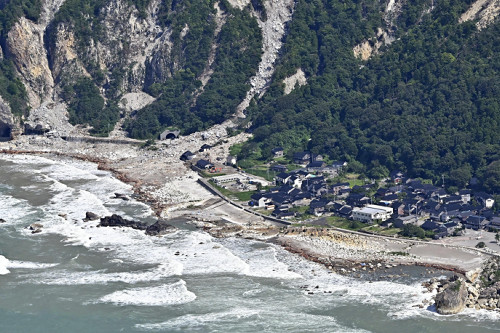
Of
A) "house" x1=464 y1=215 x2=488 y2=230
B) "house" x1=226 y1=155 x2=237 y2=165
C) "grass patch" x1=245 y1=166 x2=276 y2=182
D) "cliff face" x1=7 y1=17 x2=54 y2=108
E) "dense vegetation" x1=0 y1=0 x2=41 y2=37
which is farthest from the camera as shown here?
"dense vegetation" x1=0 y1=0 x2=41 y2=37

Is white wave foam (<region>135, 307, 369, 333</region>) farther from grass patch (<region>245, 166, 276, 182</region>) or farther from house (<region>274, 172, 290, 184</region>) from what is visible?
grass patch (<region>245, 166, 276, 182</region>)

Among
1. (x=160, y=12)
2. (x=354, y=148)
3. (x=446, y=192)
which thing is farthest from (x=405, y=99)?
(x=160, y=12)

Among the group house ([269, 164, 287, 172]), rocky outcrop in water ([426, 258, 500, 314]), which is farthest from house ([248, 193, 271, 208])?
rocky outcrop in water ([426, 258, 500, 314])

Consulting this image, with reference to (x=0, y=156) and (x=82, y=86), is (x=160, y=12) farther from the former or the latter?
(x=0, y=156)

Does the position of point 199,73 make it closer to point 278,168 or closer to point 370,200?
point 278,168

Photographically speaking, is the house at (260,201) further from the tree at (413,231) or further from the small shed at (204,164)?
the small shed at (204,164)

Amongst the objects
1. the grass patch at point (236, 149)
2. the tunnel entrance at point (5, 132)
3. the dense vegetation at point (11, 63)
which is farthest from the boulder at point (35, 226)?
the dense vegetation at point (11, 63)
